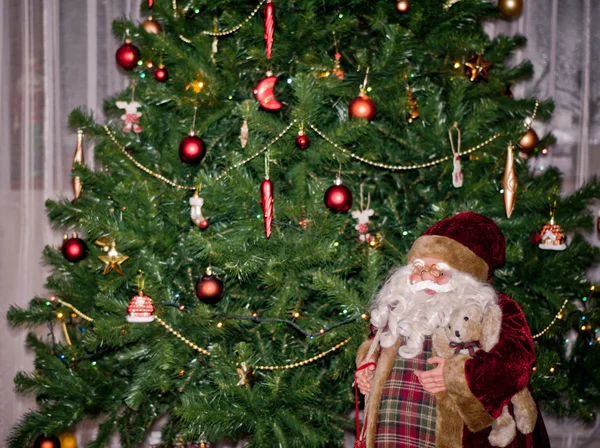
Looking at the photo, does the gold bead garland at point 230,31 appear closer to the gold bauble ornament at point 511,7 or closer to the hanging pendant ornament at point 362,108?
the hanging pendant ornament at point 362,108

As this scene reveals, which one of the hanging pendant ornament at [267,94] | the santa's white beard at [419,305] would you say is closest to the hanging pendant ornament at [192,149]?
the hanging pendant ornament at [267,94]

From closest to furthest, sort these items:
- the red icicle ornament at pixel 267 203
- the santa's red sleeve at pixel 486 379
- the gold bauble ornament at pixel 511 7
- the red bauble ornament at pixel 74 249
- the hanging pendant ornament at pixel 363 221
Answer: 1. the santa's red sleeve at pixel 486 379
2. the red icicle ornament at pixel 267 203
3. the hanging pendant ornament at pixel 363 221
4. the red bauble ornament at pixel 74 249
5. the gold bauble ornament at pixel 511 7

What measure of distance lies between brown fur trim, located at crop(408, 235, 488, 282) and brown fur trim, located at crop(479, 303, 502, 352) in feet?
0.40

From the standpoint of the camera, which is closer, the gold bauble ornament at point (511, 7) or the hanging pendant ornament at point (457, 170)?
the hanging pendant ornament at point (457, 170)

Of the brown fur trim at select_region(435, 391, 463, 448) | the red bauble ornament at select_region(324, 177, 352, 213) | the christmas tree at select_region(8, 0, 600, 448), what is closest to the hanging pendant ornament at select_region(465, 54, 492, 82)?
the christmas tree at select_region(8, 0, 600, 448)

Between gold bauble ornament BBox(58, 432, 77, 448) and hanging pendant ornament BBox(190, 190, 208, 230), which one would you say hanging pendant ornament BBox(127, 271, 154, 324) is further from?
gold bauble ornament BBox(58, 432, 77, 448)

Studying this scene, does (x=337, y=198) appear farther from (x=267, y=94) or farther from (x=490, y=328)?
(x=490, y=328)

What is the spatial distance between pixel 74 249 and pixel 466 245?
48.0 inches

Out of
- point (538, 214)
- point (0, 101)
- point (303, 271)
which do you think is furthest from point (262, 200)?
point (0, 101)

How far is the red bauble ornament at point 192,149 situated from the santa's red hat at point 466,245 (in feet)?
2.26

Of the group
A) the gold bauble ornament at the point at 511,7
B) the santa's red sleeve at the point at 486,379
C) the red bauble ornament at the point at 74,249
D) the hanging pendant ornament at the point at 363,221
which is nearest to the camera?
the santa's red sleeve at the point at 486,379

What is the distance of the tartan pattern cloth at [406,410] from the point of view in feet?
5.24

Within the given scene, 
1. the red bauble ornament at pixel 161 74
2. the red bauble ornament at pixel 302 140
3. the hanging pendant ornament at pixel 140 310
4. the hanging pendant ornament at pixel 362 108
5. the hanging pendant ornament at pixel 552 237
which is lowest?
the hanging pendant ornament at pixel 140 310

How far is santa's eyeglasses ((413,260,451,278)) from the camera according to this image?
168 cm
